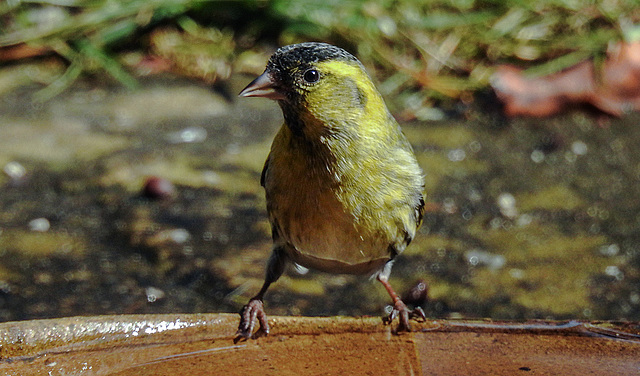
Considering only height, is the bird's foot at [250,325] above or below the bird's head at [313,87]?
below

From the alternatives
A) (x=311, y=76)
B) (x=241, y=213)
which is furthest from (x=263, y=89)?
(x=241, y=213)

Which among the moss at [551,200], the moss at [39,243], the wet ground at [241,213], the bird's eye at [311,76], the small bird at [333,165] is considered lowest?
the moss at [39,243]

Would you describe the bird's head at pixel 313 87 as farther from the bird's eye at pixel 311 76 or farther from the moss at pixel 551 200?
the moss at pixel 551 200

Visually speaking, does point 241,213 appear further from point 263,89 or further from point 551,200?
point 263,89

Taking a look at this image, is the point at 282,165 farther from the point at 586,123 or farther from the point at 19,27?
the point at 19,27

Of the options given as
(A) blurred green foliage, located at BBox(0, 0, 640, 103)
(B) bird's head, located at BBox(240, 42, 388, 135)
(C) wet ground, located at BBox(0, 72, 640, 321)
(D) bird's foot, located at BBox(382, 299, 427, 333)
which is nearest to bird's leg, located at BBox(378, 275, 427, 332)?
(D) bird's foot, located at BBox(382, 299, 427, 333)

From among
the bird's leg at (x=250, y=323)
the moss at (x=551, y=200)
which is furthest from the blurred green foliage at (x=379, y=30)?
the bird's leg at (x=250, y=323)

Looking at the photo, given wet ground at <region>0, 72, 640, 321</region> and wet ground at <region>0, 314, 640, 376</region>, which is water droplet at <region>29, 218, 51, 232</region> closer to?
wet ground at <region>0, 72, 640, 321</region>
